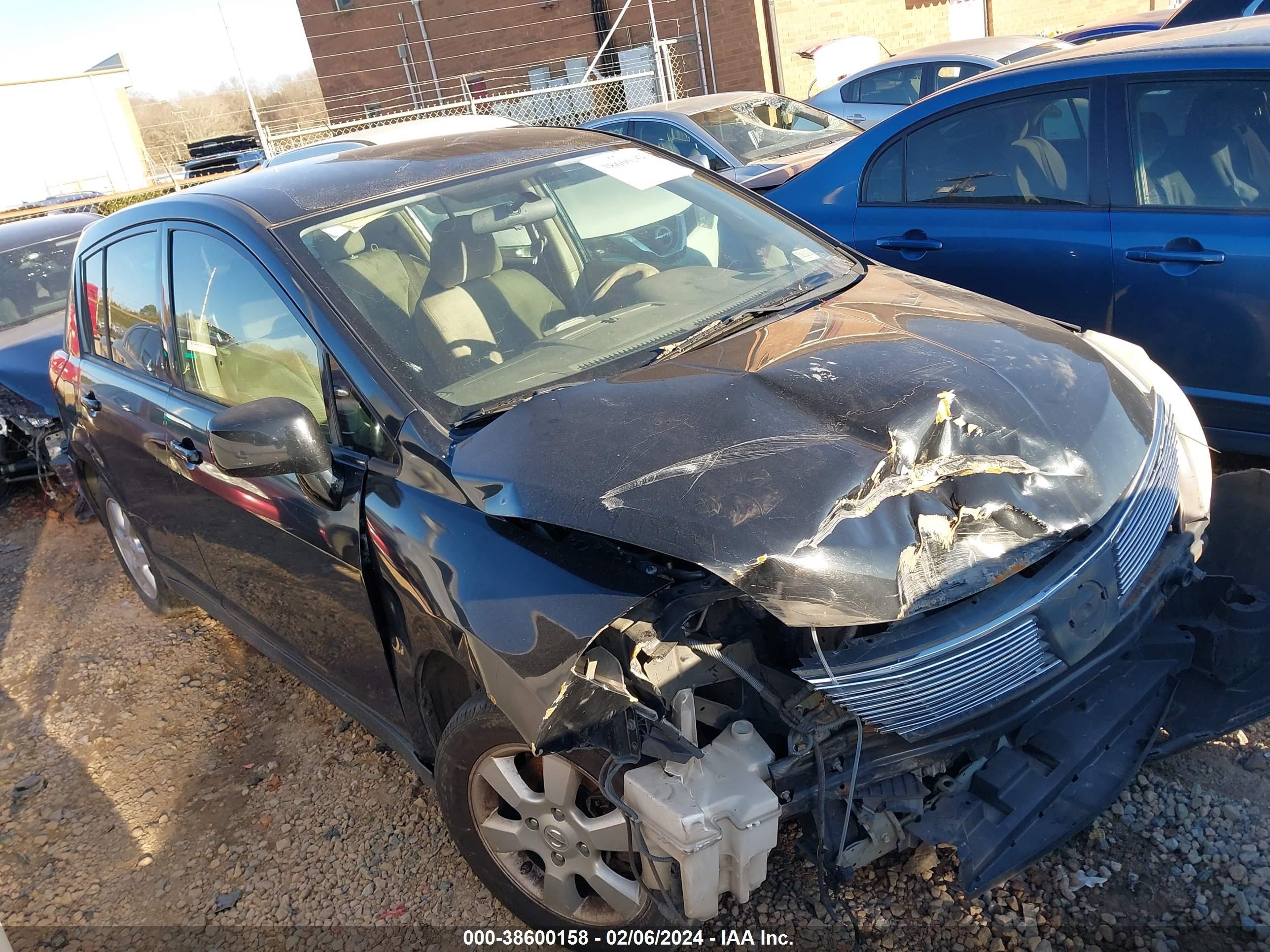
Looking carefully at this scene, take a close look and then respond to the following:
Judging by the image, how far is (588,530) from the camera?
1.90 meters

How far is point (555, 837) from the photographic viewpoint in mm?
2289

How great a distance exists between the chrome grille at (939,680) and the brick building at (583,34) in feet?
40.7

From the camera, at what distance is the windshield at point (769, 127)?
8242mm

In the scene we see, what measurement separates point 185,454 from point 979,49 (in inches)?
352

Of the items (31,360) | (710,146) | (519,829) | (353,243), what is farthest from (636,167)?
(710,146)

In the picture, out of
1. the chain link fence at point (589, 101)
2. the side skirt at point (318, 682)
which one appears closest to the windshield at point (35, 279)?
the side skirt at point (318, 682)

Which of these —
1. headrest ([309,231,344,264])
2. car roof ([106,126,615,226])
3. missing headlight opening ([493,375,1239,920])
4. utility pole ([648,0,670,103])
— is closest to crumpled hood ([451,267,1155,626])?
missing headlight opening ([493,375,1239,920])

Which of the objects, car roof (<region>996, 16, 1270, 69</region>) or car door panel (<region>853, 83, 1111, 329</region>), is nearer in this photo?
car roof (<region>996, 16, 1270, 69</region>)

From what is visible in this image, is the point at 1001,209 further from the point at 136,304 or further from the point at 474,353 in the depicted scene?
the point at 136,304

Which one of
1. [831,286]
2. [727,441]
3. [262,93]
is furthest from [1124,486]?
[262,93]

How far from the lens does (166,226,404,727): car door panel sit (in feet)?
8.44

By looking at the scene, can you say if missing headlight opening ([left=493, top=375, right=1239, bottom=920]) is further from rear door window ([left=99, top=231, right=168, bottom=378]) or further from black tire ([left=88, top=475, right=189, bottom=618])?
black tire ([left=88, top=475, right=189, bottom=618])

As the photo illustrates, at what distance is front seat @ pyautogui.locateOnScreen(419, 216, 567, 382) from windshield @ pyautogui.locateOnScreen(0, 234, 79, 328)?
5.18m

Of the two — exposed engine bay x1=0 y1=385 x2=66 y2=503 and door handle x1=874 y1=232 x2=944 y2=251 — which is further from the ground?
door handle x1=874 y1=232 x2=944 y2=251
